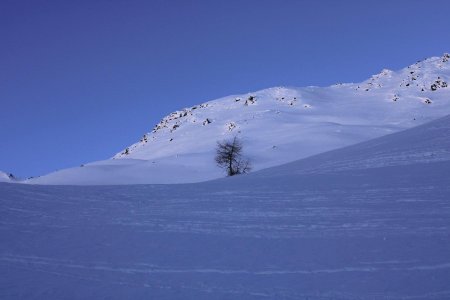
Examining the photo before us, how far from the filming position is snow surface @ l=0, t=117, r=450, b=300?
655 centimetres

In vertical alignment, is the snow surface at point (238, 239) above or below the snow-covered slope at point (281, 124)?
below

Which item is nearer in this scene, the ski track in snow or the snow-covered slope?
the ski track in snow

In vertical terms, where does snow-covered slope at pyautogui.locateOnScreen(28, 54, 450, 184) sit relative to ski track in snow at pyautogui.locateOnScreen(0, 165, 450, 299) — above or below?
above

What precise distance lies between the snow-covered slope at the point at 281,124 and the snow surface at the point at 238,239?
34.8 m

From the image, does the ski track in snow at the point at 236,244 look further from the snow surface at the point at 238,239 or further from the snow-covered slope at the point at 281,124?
the snow-covered slope at the point at 281,124

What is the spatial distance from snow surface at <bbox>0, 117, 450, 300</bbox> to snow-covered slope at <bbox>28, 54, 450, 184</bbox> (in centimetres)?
3483

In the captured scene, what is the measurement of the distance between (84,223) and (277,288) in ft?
17.1

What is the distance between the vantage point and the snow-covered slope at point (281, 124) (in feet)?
175

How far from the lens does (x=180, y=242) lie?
8.66m

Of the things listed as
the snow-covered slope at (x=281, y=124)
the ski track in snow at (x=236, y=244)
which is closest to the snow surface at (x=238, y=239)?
the ski track in snow at (x=236, y=244)

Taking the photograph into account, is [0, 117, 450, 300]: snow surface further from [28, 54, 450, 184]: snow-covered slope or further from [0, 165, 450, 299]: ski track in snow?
[28, 54, 450, 184]: snow-covered slope

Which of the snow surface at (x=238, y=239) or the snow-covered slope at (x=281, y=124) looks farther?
the snow-covered slope at (x=281, y=124)

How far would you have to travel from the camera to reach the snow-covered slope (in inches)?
2098

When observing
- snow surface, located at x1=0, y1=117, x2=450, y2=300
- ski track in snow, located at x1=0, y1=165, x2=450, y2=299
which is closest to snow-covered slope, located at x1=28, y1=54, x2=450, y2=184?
snow surface, located at x1=0, y1=117, x2=450, y2=300
